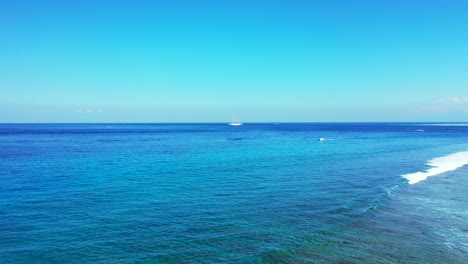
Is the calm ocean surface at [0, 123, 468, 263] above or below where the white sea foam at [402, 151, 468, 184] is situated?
below

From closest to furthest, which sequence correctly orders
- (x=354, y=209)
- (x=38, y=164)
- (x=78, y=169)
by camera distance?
(x=354, y=209) → (x=78, y=169) → (x=38, y=164)

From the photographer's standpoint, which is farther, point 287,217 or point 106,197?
point 106,197

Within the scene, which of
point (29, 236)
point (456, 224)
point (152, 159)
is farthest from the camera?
point (152, 159)

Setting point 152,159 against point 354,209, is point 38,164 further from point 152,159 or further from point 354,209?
point 354,209

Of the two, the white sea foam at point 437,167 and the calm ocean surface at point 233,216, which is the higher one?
the white sea foam at point 437,167

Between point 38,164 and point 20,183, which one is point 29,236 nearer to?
point 20,183

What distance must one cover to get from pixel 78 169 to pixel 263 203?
23.9 metres

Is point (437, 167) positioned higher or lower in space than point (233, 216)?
higher

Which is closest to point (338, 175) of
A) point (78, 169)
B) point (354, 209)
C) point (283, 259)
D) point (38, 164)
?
point (354, 209)

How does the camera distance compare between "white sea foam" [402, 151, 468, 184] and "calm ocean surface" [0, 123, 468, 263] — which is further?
"white sea foam" [402, 151, 468, 184]

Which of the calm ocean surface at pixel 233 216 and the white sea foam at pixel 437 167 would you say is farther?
the white sea foam at pixel 437 167

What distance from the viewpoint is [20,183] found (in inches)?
1101

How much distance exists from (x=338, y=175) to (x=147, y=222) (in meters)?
20.9

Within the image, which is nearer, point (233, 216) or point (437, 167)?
point (233, 216)
